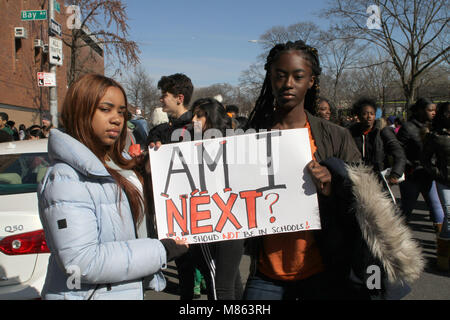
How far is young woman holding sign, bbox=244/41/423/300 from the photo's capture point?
1785 mm

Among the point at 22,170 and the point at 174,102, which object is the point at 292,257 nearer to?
the point at 174,102

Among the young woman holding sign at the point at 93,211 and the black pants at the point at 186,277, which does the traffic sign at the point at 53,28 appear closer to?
the black pants at the point at 186,277

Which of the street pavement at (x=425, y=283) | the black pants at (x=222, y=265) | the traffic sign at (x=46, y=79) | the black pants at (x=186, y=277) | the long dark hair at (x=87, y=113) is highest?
the traffic sign at (x=46, y=79)

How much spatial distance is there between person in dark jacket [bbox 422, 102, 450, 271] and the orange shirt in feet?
11.2

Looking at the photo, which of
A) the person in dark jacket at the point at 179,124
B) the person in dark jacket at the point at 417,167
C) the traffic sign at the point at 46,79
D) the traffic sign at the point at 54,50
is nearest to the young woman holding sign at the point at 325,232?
the person in dark jacket at the point at 179,124

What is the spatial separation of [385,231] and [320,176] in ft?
1.27

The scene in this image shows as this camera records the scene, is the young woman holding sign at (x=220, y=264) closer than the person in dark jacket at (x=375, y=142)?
Yes

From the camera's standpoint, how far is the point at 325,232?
206 cm

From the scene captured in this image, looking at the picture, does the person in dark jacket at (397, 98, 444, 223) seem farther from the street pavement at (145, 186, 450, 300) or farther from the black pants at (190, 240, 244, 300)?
the black pants at (190, 240, 244, 300)

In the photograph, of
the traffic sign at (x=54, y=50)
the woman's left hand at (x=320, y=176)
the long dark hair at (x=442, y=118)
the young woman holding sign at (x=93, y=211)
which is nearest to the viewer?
the young woman holding sign at (x=93, y=211)

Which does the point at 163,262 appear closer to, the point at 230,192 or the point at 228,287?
the point at 230,192

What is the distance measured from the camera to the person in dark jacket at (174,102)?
3.73m

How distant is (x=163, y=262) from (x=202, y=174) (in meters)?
0.61

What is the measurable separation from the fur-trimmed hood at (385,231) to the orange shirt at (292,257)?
0.37m
